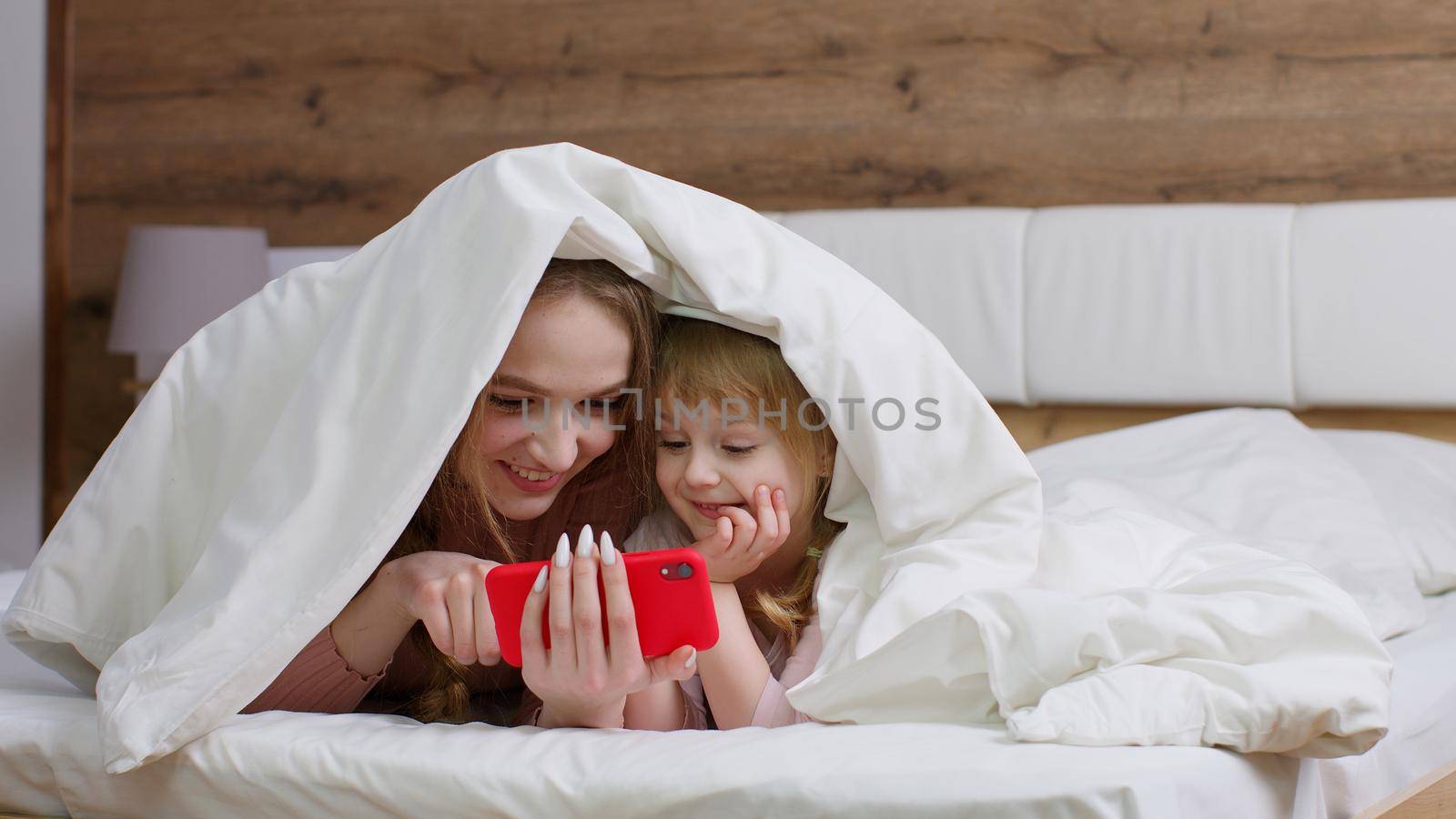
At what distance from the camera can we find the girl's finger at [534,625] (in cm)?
86

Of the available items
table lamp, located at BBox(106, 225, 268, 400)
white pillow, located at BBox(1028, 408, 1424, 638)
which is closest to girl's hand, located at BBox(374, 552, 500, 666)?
white pillow, located at BBox(1028, 408, 1424, 638)

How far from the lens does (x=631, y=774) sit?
0.79 meters

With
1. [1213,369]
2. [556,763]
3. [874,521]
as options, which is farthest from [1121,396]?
[556,763]

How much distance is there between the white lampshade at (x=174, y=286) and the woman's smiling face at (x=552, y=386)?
180 centimetres

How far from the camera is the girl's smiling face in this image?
3.63 feet

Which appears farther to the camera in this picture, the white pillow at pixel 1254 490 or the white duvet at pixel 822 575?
the white pillow at pixel 1254 490

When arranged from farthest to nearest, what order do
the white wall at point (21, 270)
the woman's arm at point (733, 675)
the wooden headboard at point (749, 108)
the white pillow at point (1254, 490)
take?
1. the white wall at point (21, 270)
2. the wooden headboard at point (749, 108)
3. the white pillow at point (1254, 490)
4. the woman's arm at point (733, 675)

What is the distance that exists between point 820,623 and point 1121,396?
1.43m

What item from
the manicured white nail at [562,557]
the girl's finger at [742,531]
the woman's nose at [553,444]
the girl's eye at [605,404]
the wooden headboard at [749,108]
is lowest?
the girl's finger at [742,531]

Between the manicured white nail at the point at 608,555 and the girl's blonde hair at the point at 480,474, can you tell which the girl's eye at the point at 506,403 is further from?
the manicured white nail at the point at 608,555

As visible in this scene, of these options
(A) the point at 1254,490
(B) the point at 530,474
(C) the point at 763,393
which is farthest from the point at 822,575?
(A) the point at 1254,490

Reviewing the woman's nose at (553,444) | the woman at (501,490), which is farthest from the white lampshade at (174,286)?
the woman's nose at (553,444)

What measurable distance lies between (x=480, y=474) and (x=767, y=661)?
0.30 m

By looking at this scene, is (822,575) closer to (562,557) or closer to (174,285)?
(562,557)
